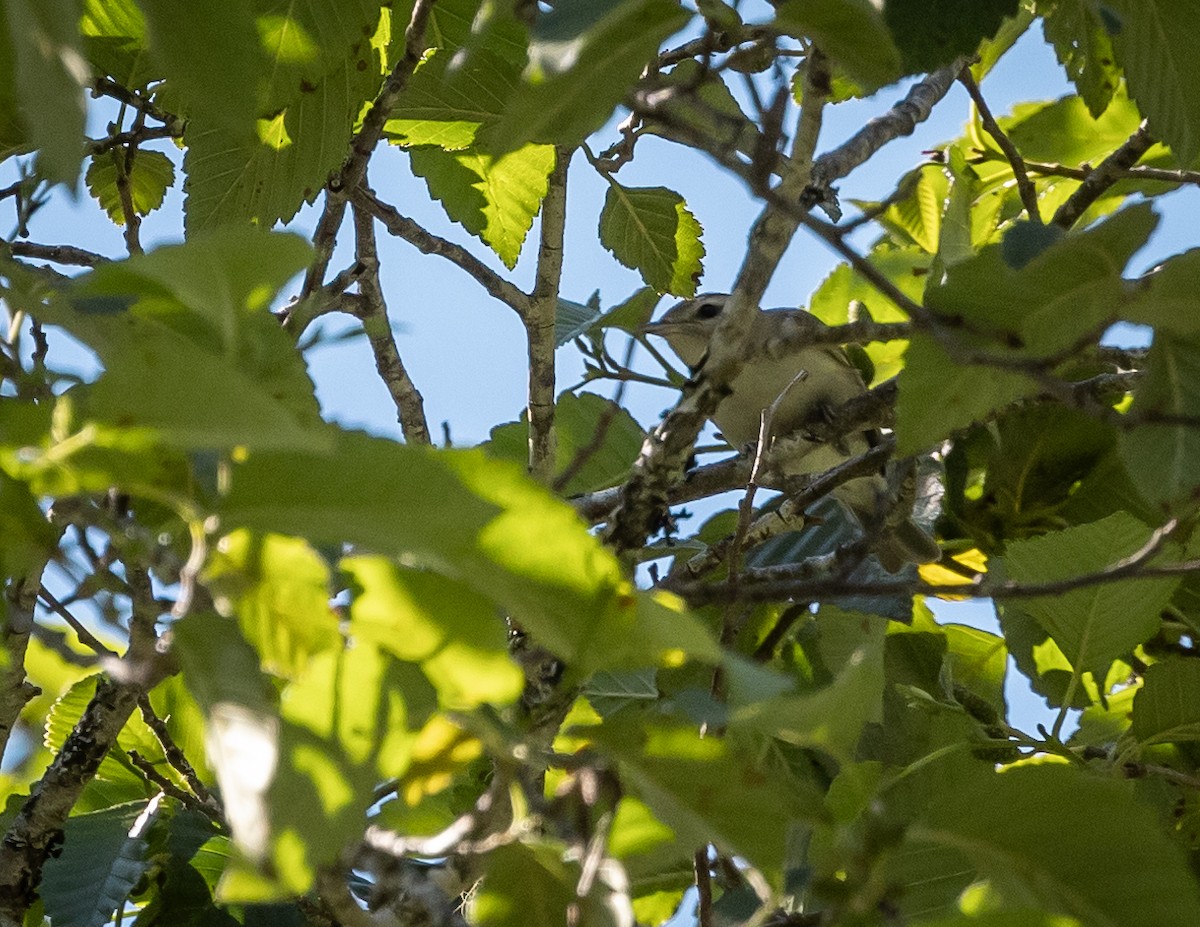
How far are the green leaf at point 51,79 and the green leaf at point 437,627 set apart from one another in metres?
0.39

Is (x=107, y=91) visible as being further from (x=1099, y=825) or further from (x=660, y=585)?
(x=1099, y=825)

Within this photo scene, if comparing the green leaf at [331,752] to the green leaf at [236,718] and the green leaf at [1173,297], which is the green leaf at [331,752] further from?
the green leaf at [1173,297]

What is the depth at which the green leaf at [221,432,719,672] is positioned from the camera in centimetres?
99

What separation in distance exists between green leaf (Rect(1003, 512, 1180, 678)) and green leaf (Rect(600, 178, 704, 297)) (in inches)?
53.8

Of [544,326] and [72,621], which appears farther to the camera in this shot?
[544,326]

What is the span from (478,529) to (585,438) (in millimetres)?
2559

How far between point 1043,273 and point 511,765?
0.71 m

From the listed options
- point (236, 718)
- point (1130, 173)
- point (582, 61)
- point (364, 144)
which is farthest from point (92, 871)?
point (1130, 173)

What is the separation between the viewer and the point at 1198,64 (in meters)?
1.76

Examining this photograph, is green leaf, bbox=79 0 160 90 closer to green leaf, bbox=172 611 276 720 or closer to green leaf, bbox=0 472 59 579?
green leaf, bbox=0 472 59 579

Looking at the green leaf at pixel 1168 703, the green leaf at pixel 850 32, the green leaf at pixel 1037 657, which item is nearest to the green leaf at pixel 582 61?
the green leaf at pixel 850 32

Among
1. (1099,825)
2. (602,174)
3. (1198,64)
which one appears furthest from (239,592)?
(602,174)

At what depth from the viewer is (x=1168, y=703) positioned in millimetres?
2453

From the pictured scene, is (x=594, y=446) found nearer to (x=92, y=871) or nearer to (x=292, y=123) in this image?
(x=292, y=123)
